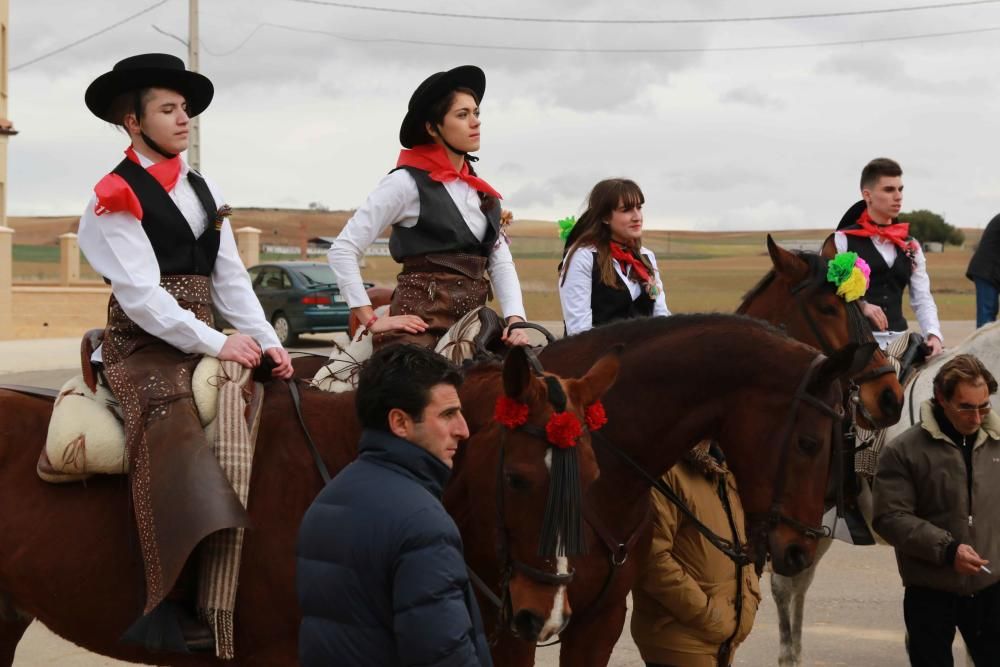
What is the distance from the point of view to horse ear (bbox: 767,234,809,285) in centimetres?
640

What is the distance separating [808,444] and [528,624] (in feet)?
4.83

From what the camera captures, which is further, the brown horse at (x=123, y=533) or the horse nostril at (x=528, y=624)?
the brown horse at (x=123, y=533)

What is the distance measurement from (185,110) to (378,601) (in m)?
2.58

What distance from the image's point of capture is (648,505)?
4883mm

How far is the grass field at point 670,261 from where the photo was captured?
46750 millimetres

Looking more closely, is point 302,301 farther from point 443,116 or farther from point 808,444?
point 808,444

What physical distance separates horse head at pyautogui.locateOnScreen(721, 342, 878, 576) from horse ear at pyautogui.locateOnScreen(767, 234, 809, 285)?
181cm

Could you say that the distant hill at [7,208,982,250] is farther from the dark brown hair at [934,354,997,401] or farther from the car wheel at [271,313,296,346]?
the dark brown hair at [934,354,997,401]

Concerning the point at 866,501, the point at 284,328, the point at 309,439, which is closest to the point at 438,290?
the point at 309,439

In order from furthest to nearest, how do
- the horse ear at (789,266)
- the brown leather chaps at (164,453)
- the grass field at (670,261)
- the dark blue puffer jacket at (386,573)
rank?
1. the grass field at (670,261)
2. the horse ear at (789,266)
3. the brown leather chaps at (164,453)
4. the dark blue puffer jacket at (386,573)

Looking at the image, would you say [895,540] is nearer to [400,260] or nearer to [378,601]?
[400,260]

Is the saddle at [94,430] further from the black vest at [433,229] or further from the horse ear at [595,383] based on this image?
the horse ear at [595,383]

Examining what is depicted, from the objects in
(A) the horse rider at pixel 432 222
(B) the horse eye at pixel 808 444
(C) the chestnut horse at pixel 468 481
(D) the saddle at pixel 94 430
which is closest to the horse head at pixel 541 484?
(C) the chestnut horse at pixel 468 481

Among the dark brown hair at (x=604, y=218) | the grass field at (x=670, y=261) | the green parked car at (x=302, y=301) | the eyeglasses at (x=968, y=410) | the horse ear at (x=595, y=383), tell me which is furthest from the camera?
the grass field at (x=670, y=261)
